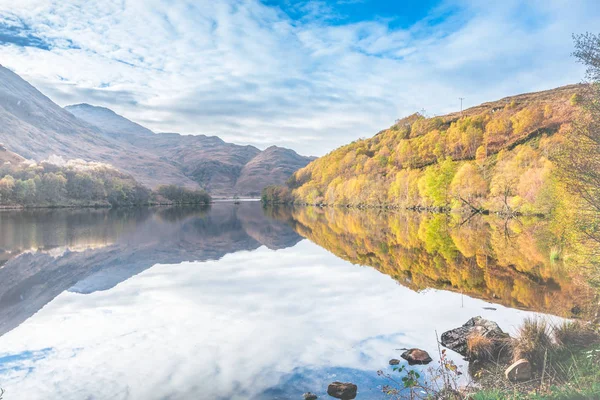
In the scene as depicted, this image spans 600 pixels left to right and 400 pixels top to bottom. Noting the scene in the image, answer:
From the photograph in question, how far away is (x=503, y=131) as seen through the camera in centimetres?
13800

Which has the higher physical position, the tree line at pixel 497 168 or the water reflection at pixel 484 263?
the tree line at pixel 497 168

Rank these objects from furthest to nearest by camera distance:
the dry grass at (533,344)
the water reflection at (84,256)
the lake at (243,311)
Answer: the water reflection at (84,256) → the lake at (243,311) → the dry grass at (533,344)

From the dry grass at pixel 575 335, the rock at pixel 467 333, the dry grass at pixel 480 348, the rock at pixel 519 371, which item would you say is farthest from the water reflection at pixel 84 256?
the dry grass at pixel 575 335

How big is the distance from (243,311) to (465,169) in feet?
250

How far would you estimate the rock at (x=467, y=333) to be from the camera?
39.7 feet

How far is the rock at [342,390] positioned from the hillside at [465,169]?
37.7m

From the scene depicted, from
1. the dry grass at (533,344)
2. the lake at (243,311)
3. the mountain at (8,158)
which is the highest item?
the mountain at (8,158)

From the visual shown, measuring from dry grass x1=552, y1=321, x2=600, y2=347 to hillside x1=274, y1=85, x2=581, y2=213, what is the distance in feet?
107

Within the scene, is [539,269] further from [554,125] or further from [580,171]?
[554,125]

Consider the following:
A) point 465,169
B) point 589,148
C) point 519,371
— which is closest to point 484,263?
point 589,148

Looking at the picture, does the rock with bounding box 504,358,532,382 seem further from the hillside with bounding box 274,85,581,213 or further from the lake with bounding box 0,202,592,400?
the hillside with bounding box 274,85,581,213

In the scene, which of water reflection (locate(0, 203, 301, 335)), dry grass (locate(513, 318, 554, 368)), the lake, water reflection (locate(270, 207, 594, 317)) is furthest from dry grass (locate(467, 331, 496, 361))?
water reflection (locate(0, 203, 301, 335))

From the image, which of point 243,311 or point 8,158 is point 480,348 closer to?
point 243,311

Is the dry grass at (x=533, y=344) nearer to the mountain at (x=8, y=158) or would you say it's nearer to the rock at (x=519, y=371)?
the rock at (x=519, y=371)
